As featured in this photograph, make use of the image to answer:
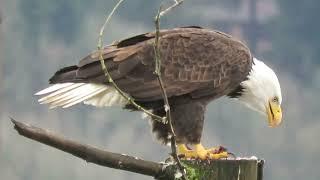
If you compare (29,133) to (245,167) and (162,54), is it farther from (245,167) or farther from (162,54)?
(162,54)

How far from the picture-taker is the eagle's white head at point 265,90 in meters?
4.01

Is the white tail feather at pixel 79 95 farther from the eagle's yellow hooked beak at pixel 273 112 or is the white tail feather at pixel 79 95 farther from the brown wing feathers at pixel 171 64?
the eagle's yellow hooked beak at pixel 273 112

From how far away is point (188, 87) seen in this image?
12.2ft

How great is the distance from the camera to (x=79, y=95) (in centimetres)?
353

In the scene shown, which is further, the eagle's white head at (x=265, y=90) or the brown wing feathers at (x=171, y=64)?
the eagle's white head at (x=265, y=90)

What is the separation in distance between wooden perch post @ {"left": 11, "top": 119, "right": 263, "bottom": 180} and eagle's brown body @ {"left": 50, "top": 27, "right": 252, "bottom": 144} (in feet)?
3.16

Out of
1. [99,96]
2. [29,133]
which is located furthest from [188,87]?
[29,133]

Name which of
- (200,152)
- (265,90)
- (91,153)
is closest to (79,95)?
(200,152)

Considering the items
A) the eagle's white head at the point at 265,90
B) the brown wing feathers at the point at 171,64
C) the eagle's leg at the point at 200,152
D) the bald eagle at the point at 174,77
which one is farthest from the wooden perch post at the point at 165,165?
the eagle's white head at the point at 265,90

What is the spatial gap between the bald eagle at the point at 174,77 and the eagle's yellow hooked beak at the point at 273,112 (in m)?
0.03

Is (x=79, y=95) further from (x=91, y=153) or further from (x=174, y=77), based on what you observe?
(x=91, y=153)

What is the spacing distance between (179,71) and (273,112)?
2.19 ft

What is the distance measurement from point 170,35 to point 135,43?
20 centimetres

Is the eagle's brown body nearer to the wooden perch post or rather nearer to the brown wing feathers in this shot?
the brown wing feathers
